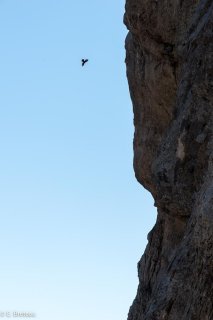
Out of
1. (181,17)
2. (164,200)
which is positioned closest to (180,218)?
(164,200)

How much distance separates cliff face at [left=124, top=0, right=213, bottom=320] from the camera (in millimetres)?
13492

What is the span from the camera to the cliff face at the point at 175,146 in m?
13.5

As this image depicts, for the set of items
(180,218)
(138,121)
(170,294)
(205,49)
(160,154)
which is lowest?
(170,294)

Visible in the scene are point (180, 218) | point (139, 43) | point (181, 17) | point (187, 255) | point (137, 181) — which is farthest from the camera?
point (137, 181)

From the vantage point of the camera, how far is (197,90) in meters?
16.3

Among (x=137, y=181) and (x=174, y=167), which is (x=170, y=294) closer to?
(x=174, y=167)

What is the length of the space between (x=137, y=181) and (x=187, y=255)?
9.75m

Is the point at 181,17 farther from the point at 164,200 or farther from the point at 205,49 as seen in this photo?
the point at 164,200

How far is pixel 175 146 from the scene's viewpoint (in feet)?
55.6

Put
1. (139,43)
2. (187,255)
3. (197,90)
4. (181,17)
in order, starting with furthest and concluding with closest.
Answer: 1. (139,43)
2. (181,17)
3. (197,90)
4. (187,255)

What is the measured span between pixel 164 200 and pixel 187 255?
3.55 metres

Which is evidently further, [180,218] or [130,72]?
[130,72]

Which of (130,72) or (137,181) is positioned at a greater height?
(130,72)

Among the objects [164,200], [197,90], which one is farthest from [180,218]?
[197,90]
